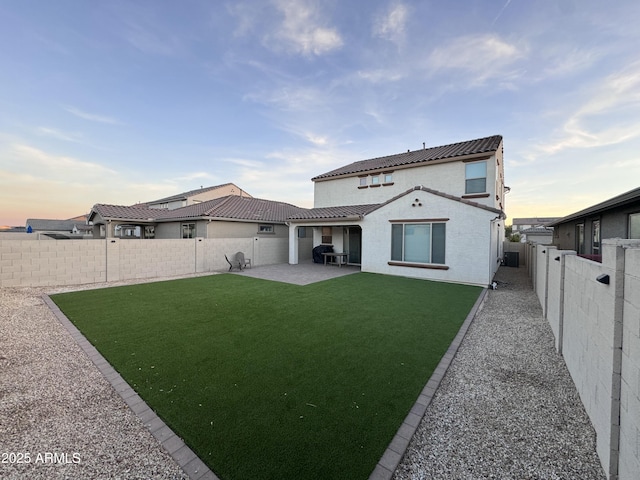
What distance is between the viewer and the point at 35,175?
1641cm

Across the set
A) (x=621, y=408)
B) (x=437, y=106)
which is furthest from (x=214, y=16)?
(x=621, y=408)

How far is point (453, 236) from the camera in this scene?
11523mm

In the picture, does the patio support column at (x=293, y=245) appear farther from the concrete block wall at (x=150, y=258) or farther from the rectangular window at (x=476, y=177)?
the rectangular window at (x=476, y=177)

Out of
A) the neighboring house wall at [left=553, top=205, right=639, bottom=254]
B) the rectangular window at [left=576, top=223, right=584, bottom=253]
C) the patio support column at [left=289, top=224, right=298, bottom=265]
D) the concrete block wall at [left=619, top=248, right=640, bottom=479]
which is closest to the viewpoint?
the concrete block wall at [left=619, top=248, right=640, bottom=479]

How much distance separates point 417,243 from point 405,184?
204 inches

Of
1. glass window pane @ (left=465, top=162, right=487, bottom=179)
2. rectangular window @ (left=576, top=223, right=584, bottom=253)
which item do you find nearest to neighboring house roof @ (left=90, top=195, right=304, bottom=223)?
glass window pane @ (left=465, top=162, right=487, bottom=179)

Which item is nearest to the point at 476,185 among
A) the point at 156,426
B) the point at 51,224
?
the point at 156,426

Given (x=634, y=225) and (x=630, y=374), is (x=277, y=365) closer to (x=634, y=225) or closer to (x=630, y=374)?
(x=630, y=374)

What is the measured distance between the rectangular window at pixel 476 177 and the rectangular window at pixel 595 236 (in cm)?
469

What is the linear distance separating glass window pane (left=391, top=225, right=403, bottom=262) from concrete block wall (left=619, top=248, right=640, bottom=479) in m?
10.9

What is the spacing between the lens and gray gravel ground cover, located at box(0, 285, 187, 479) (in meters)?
2.34

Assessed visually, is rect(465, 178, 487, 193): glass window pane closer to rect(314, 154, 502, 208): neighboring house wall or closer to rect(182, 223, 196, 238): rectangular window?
rect(314, 154, 502, 208): neighboring house wall

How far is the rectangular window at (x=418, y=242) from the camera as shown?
1194 cm

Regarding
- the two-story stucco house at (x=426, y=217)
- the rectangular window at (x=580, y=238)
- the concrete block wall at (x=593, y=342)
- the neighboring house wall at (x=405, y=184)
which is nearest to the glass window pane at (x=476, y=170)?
the two-story stucco house at (x=426, y=217)
